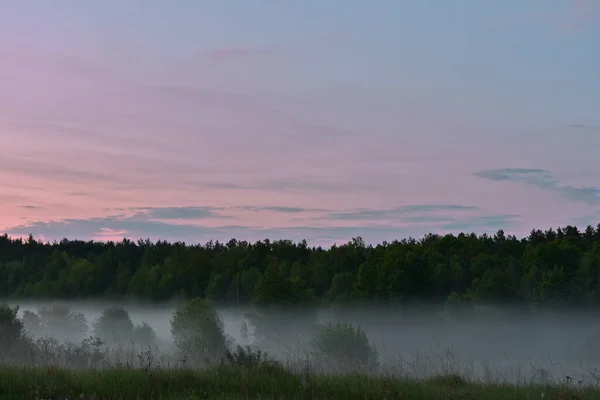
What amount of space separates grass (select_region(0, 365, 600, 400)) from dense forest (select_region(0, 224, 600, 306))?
59542 mm

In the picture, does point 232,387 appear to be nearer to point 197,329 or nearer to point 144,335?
point 197,329

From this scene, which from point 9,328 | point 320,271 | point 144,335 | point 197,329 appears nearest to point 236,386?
point 9,328

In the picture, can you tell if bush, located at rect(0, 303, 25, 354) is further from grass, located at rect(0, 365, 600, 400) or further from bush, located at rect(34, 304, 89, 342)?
bush, located at rect(34, 304, 89, 342)

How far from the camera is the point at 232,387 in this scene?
12.7 meters

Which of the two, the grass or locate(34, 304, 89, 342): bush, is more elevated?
the grass

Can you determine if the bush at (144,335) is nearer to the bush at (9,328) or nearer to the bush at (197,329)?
the bush at (197,329)

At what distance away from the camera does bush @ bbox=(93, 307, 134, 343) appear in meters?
75.7

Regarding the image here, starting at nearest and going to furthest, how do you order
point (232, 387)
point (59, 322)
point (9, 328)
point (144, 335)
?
1. point (232, 387)
2. point (9, 328)
3. point (144, 335)
4. point (59, 322)

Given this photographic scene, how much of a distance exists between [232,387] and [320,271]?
99.9 metres

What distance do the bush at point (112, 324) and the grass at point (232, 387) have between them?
208 feet

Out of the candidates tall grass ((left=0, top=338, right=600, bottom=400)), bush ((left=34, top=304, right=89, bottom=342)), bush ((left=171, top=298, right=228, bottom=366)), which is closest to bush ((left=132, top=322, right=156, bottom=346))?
bush ((left=171, top=298, right=228, bottom=366))

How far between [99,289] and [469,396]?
122389mm

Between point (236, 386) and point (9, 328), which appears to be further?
point (9, 328)

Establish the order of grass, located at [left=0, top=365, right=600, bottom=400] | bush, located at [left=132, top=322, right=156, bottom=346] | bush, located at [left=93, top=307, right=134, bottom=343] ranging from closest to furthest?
grass, located at [left=0, top=365, right=600, bottom=400]
bush, located at [left=132, top=322, right=156, bottom=346]
bush, located at [left=93, top=307, right=134, bottom=343]
